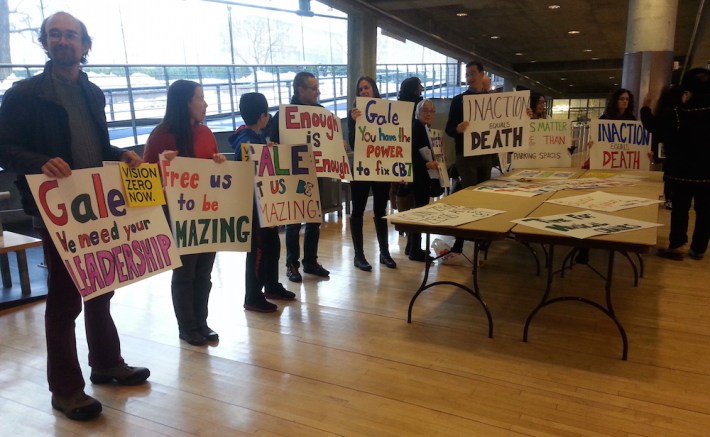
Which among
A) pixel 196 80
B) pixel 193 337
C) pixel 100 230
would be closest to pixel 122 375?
pixel 193 337

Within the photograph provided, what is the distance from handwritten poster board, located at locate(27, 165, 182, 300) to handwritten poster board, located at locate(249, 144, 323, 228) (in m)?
0.77

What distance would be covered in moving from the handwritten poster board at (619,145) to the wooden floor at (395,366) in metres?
1.17

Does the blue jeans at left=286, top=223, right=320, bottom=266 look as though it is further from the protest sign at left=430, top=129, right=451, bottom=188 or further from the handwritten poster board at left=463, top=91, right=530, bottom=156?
the handwritten poster board at left=463, top=91, right=530, bottom=156

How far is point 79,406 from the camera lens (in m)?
2.11

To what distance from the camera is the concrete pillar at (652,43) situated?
Result: 5.54 meters

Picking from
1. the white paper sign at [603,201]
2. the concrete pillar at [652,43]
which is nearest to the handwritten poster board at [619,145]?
the white paper sign at [603,201]

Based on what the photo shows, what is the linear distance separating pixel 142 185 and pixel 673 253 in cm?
408

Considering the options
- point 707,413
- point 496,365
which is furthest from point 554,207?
point 707,413

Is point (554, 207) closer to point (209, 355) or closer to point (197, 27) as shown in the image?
point (209, 355)

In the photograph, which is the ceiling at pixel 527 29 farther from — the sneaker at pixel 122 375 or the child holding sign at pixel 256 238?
the sneaker at pixel 122 375

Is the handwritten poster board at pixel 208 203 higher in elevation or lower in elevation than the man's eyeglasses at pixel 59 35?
lower

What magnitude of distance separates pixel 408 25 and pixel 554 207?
7.40 metres

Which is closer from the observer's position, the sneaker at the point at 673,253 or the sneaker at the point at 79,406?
the sneaker at the point at 79,406

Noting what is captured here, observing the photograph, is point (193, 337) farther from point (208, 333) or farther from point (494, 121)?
point (494, 121)
